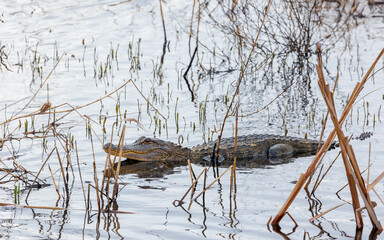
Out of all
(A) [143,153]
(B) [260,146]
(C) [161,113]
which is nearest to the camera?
(A) [143,153]

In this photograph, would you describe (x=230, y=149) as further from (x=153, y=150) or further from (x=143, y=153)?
(x=143, y=153)

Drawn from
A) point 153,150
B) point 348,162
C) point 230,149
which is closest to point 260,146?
point 230,149

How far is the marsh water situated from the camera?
616cm

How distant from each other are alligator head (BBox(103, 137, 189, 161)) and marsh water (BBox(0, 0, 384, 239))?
1.15 ft

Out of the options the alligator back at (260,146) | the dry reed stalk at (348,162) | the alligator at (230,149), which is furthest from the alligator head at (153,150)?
the dry reed stalk at (348,162)

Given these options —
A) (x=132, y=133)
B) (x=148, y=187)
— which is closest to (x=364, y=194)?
(x=148, y=187)

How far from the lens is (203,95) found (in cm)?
1260

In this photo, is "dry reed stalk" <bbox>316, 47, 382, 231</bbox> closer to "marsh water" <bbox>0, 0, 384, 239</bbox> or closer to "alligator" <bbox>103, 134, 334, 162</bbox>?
"marsh water" <bbox>0, 0, 384, 239</bbox>

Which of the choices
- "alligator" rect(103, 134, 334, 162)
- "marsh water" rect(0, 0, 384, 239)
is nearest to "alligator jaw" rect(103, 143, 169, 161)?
"alligator" rect(103, 134, 334, 162)

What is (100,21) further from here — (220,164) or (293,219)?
(293,219)

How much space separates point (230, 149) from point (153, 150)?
107 centimetres

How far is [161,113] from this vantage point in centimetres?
1104

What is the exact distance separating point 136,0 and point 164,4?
44.5 inches

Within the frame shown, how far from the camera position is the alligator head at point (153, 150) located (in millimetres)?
9156
